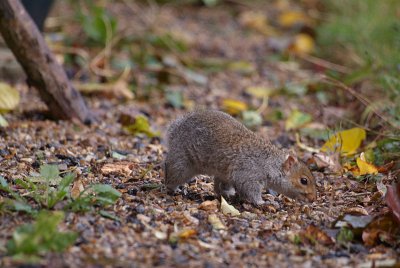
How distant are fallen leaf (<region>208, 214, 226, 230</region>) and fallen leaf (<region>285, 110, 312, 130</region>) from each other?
3266mm

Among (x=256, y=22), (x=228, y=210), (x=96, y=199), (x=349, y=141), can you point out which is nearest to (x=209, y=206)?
(x=228, y=210)

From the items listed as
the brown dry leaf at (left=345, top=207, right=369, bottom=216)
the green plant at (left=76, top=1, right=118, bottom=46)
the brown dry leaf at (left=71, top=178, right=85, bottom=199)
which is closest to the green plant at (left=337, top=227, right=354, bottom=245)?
the brown dry leaf at (left=345, top=207, right=369, bottom=216)

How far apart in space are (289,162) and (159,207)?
46.1 inches

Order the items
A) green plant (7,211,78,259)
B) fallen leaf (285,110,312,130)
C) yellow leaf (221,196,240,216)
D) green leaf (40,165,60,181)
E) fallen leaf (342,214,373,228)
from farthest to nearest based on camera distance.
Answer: fallen leaf (285,110,312,130)
yellow leaf (221,196,240,216)
green leaf (40,165,60,181)
fallen leaf (342,214,373,228)
green plant (7,211,78,259)

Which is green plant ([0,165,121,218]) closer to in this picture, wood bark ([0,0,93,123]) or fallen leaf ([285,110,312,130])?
wood bark ([0,0,93,123])

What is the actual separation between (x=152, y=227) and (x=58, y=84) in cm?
297

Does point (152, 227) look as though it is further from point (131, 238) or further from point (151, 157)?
point (151, 157)

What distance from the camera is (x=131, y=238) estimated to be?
4629mm

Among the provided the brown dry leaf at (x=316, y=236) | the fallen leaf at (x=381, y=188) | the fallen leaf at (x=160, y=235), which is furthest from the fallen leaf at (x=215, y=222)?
the fallen leaf at (x=381, y=188)

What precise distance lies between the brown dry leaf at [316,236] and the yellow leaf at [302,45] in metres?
6.87

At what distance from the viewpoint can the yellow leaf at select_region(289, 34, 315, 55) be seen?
11.5 meters

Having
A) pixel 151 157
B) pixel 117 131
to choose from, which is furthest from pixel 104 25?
pixel 151 157

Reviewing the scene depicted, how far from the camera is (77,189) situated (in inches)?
209

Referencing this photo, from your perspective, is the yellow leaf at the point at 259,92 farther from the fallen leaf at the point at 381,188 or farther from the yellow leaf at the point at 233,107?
the fallen leaf at the point at 381,188
